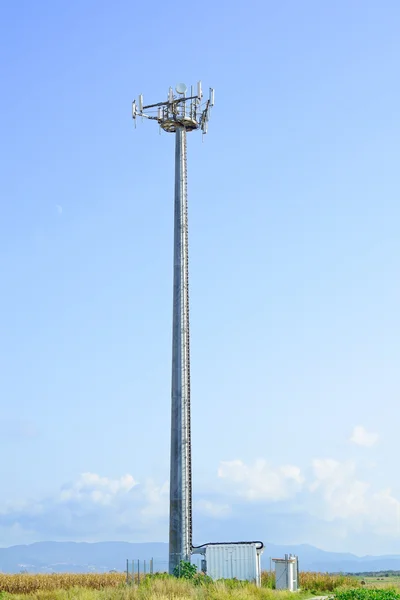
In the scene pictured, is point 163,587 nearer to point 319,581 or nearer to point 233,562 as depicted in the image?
point 233,562

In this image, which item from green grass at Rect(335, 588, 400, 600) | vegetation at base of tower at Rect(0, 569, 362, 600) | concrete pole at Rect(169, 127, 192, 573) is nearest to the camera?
vegetation at base of tower at Rect(0, 569, 362, 600)

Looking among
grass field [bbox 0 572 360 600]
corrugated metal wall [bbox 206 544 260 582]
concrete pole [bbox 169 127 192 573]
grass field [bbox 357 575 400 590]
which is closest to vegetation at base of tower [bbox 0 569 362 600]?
grass field [bbox 0 572 360 600]

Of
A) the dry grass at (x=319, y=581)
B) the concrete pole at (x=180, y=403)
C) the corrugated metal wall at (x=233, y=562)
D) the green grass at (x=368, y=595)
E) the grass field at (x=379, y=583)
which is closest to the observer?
the green grass at (x=368, y=595)

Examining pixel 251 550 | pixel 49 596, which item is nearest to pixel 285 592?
pixel 251 550

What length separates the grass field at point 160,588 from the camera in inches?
1225

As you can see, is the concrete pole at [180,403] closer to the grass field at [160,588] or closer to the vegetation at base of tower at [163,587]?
the vegetation at base of tower at [163,587]

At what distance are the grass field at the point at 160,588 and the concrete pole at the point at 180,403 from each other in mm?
4239

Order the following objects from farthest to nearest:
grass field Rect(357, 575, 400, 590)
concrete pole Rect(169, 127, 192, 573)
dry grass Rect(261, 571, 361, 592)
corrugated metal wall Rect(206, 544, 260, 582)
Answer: grass field Rect(357, 575, 400, 590) → dry grass Rect(261, 571, 361, 592) → concrete pole Rect(169, 127, 192, 573) → corrugated metal wall Rect(206, 544, 260, 582)

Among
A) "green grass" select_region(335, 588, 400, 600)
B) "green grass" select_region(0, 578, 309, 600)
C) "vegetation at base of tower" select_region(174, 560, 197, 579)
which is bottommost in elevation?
"green grass" select_region(335, 588, 400, 600)

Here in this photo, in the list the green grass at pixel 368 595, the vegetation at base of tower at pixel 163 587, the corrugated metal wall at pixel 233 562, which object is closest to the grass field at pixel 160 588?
the vegetation at base of tower at pixel 163 587

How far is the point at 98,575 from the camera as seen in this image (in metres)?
51.1

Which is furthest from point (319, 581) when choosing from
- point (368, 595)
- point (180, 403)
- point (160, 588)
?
point (160, 588)

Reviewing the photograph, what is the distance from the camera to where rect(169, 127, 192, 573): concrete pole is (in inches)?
1660

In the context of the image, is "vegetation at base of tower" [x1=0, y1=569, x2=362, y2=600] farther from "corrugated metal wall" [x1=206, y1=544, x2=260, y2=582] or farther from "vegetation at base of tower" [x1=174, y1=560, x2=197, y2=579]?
"corrugated metal wall" [x1=206, y1=544, x2=260, y2=582]
